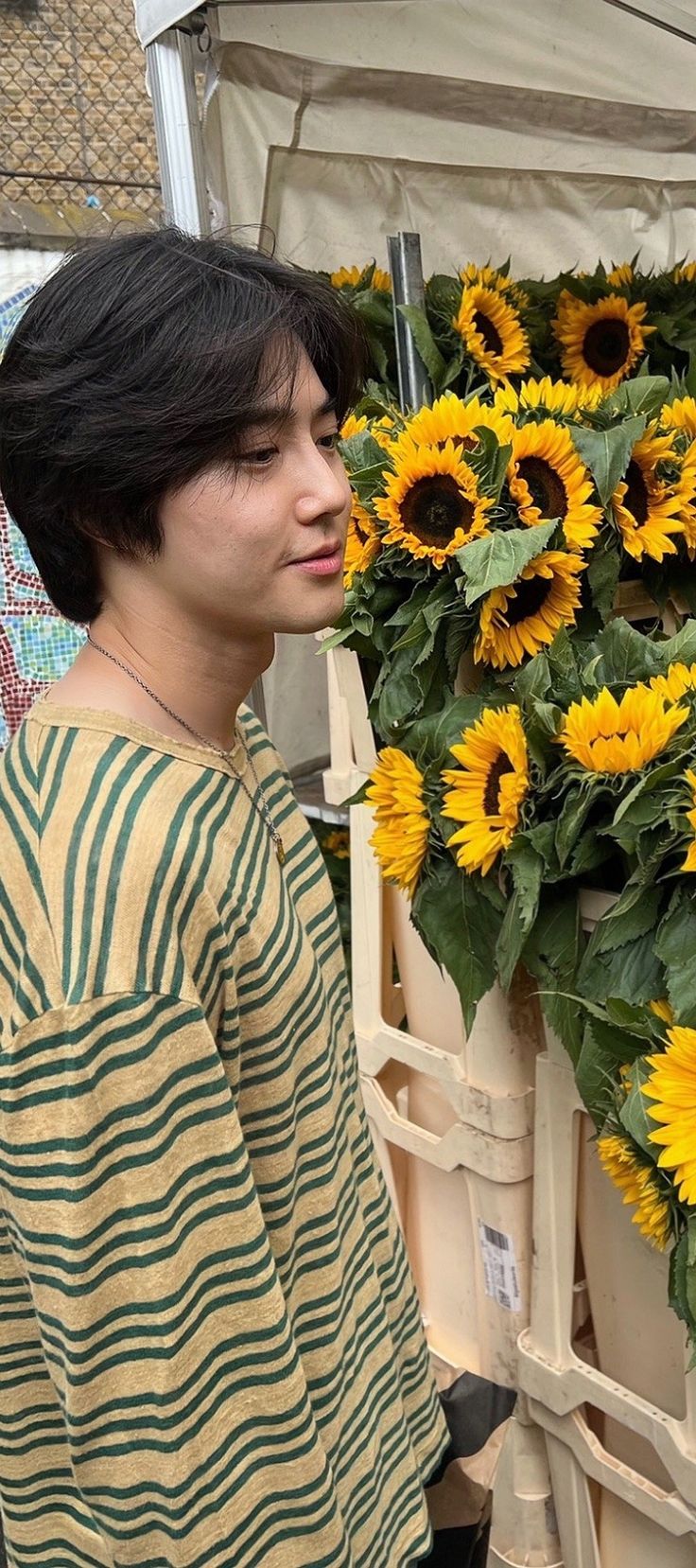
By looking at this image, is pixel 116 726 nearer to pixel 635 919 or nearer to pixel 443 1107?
pixel 635 919

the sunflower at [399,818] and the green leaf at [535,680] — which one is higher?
the green leaf at [535,680]

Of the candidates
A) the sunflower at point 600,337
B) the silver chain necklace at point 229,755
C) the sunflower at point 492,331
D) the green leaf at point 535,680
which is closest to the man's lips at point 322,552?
the silver chain necklace at point 229,755

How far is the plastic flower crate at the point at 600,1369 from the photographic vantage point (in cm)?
114

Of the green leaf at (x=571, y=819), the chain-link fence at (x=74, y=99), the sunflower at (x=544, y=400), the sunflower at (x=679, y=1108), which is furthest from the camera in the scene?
the chain-link fence at (x=74, y=99)

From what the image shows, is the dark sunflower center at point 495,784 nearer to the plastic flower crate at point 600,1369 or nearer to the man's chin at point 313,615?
the plastic flower crate at point 600,1369

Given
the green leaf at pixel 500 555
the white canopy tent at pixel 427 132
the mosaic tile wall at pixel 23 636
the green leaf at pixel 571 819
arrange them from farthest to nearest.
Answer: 1. the mosaic tile wall at pixel 23 636
2. the white canopy tent at pixel 427 132
3. the green leaf at pixel 500 555
4. the green leaf at pixel 571 819

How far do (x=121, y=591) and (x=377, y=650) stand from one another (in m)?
0.56

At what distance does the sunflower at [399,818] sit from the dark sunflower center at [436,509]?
0.22m

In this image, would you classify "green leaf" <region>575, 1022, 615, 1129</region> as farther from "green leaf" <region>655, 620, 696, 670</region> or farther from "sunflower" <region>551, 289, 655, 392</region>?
"sunflower" <region>551, 289, 655, 392</region>

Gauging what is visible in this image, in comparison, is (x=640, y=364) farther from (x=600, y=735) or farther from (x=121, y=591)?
(x=121, y=591)

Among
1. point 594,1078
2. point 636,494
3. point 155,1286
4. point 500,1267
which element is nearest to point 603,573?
point 636,494

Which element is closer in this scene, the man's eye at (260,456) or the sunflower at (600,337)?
the man's eye at (260,456)

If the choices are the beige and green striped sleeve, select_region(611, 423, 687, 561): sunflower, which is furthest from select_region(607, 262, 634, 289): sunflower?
the beige and green striped sleeve

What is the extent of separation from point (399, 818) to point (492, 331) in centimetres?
84
